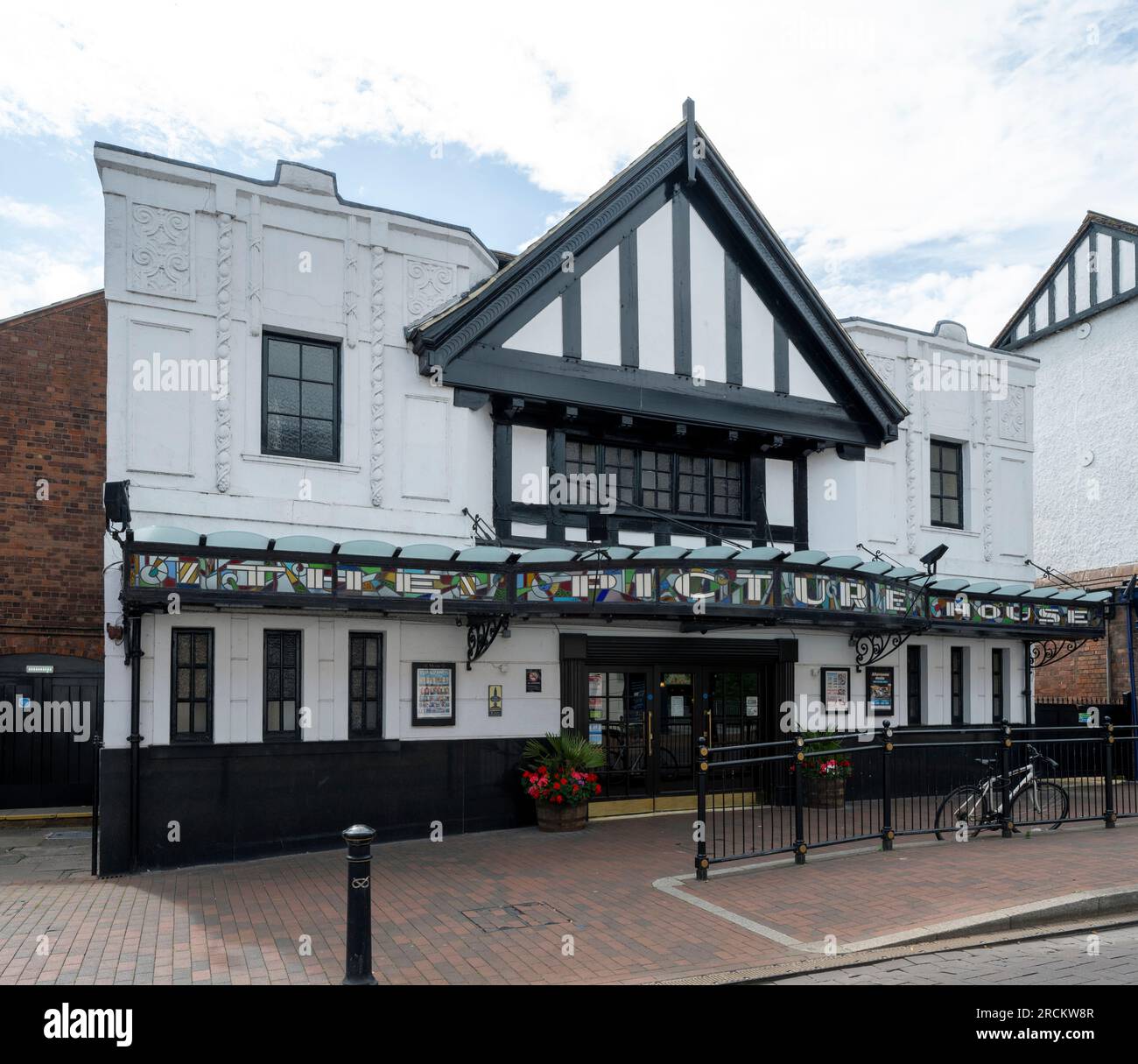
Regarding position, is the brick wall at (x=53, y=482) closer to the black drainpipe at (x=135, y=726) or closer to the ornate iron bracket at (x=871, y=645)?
the black drainpipe at (x=135, y=726)

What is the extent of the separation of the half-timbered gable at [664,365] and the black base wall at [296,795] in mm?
3303

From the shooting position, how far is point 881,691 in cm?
1678

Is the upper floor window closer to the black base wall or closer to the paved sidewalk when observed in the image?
the black base wall

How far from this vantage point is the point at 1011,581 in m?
18.5

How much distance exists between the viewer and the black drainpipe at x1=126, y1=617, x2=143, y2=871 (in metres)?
10.9

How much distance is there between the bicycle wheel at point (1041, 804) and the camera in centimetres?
1300

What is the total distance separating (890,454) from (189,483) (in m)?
11.5

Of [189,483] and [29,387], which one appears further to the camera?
[29,387]

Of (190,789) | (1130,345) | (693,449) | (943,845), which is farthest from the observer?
(1130,345)

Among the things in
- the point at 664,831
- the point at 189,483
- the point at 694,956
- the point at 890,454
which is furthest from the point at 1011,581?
the point at 189,483

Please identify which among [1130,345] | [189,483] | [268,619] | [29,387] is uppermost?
[1130,345]

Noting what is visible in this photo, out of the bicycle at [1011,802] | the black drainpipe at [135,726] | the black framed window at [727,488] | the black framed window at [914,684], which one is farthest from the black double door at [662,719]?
the black drainpipe at [135,726]

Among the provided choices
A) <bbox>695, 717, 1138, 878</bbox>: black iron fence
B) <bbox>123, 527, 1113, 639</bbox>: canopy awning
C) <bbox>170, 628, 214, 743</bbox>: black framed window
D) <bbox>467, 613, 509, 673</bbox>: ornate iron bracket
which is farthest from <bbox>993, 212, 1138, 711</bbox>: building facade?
<bbox>170, 628, 214, 743</bbox>: black framed window
